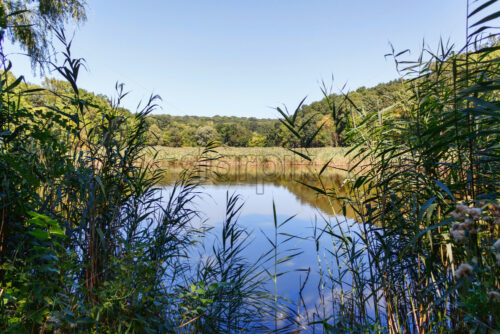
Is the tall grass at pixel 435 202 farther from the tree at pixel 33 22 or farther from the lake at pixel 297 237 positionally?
the tree at pixel 33 22

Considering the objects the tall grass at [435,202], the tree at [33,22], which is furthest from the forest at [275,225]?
the tree at [33,22]

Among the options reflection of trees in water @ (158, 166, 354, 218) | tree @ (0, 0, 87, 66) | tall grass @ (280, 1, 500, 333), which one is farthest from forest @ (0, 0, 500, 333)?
tree @ (0, 0, 87, 66)

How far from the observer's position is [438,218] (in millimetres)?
1644

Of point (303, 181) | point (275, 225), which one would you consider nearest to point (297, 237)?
point (275, 225)

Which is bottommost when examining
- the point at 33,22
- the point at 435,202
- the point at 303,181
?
the point at 303,181

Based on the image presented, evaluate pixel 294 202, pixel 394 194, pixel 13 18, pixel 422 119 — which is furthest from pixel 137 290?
pixel 294 202

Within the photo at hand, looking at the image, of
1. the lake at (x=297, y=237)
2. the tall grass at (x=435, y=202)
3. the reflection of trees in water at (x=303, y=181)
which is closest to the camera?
the tall grass at (x=435, y=202)

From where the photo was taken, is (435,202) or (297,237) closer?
(435,202)

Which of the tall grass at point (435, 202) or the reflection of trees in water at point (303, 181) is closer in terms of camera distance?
the tall grass at point (435, 202)

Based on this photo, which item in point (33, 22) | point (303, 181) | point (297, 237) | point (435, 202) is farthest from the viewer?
point (303, 181)

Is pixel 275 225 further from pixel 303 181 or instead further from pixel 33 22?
pixel 303 181

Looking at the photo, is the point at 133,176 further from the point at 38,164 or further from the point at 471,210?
the point at 471,210

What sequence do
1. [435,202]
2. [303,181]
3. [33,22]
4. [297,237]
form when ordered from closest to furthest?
[435,202] → [297,237] → [33,22] → [303,181]

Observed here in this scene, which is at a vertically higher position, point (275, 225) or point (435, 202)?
point (435, 202)
